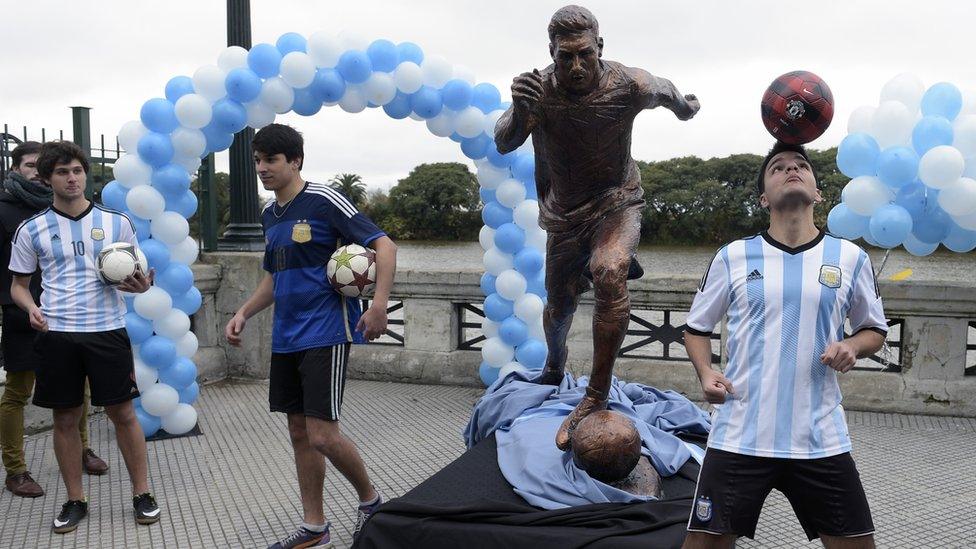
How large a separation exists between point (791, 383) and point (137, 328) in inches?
186

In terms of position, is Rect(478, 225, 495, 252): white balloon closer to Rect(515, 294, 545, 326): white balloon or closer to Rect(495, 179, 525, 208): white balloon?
Rect(495, 179, 525, 208): white balloon

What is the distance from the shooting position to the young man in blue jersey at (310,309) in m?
3.44

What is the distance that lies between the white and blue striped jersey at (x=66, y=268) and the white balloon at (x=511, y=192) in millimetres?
3285

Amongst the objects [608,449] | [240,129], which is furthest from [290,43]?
[608,449]

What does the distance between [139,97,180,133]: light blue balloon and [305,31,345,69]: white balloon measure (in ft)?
3.60

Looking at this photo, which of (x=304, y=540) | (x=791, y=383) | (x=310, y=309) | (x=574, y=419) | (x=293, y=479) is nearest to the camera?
(x=791, y=383)

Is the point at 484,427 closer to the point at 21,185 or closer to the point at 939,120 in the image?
the point at 21,185

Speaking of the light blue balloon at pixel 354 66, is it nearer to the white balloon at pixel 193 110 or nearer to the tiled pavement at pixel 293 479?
the white balloon at pixel 193 110

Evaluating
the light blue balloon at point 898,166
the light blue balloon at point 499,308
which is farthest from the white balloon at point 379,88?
the light blue balloon at point 898,166

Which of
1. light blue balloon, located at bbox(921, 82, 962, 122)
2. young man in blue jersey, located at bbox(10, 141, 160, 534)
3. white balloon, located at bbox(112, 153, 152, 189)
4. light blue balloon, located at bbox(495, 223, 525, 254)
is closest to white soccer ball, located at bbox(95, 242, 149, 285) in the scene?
young man in blue jersey, located at bbox(10, 141, 160, 534)

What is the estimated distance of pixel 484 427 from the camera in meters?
4.45

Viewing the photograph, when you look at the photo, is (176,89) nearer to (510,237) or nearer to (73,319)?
(73,319)

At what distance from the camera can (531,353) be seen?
6.56 meters

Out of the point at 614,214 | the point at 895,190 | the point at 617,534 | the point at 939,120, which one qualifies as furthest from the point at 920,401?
the point at 617,534
